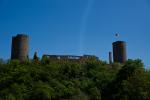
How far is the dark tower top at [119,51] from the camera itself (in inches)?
2840

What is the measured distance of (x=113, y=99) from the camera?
4612 cm

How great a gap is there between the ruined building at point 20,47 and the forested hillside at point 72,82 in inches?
280

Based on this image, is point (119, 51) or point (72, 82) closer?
point (72, 82)

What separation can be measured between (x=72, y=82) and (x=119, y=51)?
21.4 m

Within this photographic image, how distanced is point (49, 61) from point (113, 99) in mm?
19453

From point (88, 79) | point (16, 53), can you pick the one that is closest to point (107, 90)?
point (88, 79)

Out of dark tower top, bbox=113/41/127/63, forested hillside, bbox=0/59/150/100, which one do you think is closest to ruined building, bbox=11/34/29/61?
forested hillside, bbox=0/59/150/100

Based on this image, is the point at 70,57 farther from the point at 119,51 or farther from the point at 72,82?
the point at 72,82

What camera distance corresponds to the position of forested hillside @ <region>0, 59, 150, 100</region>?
150ft

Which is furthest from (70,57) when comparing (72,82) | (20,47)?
(72,82)

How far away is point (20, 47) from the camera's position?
224 feet

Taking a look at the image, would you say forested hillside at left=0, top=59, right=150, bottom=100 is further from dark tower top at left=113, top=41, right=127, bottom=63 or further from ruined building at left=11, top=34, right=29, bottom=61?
dark tower top at left=113, top=41, right=127, bottom=63

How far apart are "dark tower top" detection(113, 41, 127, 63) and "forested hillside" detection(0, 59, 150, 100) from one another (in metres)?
12.3

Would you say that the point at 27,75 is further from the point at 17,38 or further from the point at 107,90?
the point at 17,38
